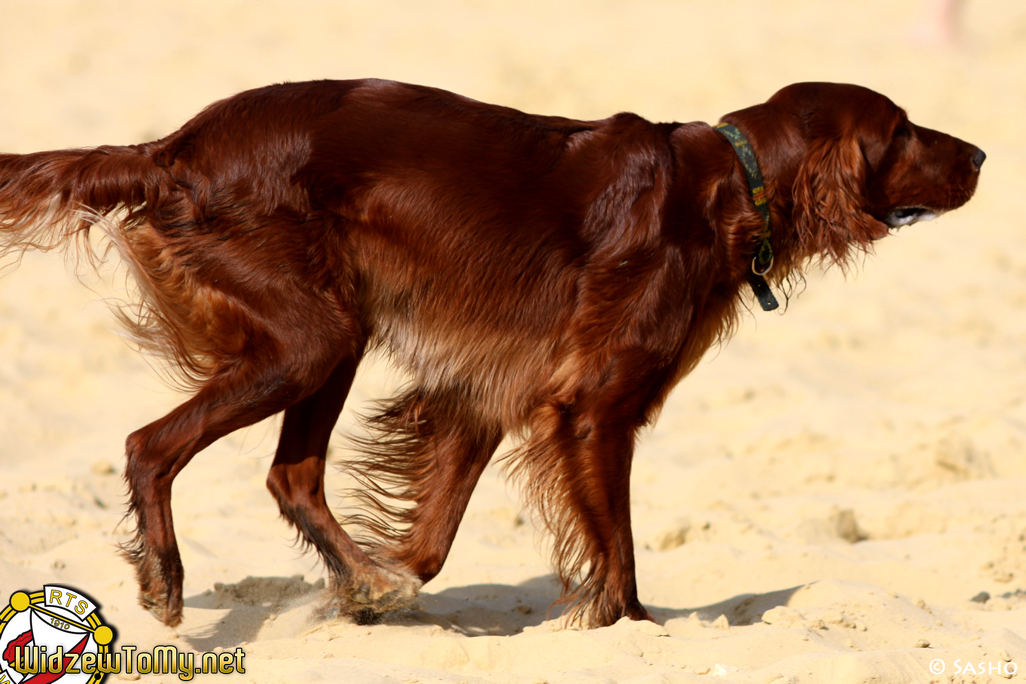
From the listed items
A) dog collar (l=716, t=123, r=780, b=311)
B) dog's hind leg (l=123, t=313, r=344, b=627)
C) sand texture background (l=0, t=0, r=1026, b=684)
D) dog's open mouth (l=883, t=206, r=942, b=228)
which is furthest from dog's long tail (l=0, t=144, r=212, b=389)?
dog's open mouth (l=883, t=206, r=942, b=228)

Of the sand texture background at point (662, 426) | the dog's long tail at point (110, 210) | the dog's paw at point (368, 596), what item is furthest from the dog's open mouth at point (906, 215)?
the dog's long tail at point (110, 210)

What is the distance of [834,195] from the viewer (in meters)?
3.38

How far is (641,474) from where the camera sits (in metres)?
5.03

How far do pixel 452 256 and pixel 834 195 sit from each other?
1.23 metres

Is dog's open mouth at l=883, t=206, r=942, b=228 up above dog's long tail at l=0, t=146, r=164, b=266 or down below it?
below

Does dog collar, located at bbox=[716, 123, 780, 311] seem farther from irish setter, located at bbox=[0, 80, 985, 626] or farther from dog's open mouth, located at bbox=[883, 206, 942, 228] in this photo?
dog's open mouth, located at bbox=[883, 206, 942, 228]

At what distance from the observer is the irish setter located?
9.84 ft

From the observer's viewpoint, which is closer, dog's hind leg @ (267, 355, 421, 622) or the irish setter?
the irish setter

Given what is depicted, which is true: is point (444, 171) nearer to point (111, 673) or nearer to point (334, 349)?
point (334, 349)

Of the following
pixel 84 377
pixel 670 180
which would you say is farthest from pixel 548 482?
pixel 84 377

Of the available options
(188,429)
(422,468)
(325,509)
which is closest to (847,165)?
(422,468)

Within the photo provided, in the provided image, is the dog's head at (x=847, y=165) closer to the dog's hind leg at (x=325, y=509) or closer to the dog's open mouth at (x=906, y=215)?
A: the dog's open mouth at (x=906, y=215)

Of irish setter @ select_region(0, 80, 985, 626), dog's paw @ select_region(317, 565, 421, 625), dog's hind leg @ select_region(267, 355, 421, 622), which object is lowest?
dog's paw @ select_region(317, 565, 421, 625)

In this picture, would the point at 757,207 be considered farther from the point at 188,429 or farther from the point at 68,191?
the point at 68,191
